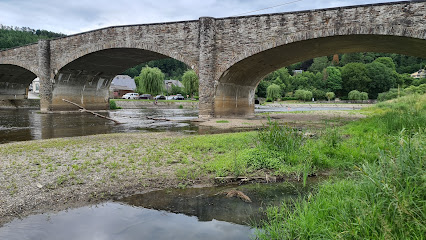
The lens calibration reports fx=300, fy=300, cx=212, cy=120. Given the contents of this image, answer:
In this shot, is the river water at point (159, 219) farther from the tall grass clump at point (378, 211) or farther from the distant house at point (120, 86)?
the distant house at point (120, 86)

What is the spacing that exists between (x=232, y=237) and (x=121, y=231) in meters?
1.36

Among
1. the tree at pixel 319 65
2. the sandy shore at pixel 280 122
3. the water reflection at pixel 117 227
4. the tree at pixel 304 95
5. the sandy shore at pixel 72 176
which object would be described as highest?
the tree at pixel 319 65

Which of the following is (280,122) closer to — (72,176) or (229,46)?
(229,46)

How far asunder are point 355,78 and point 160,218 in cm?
8368

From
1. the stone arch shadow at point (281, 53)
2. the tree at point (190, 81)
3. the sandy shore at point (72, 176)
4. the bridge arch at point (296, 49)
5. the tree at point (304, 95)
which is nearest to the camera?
the sandy shore at point (72, 176)

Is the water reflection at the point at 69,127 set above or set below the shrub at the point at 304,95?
below

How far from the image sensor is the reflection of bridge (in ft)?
46.5

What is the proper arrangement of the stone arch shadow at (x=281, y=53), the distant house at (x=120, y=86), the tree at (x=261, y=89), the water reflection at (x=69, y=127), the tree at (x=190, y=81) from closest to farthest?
the water reflection at (x=69, y=127) → the stone arch shadow at (x=281, y=53) → the tree at (x=190, y=81) → the tree at (x=261, y=89) → the distant house at (x=120, y=86)

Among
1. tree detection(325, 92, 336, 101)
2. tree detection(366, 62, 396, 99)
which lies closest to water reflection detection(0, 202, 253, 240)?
tree detection(325, 92, 336, 101)

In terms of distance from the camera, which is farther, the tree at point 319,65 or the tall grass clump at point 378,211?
the tree at point 319,65

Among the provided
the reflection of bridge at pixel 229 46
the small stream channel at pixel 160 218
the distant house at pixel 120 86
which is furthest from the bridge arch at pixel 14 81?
the small stream channel at pixel 160 218

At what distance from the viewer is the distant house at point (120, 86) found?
69575 millimetres

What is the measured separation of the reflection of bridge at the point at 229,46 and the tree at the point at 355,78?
63.5 metres

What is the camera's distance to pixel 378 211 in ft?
8.88
